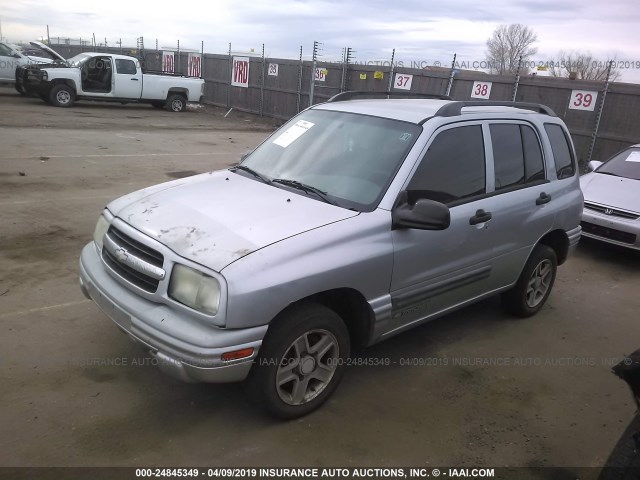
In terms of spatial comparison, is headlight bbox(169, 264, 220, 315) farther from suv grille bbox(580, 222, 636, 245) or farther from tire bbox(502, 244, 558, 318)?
suv grille bbox(580, 222, 636, 245)

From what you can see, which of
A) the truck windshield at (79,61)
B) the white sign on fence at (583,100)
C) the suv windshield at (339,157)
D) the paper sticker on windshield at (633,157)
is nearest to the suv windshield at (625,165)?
the paper sticker on windshield at (633,157)

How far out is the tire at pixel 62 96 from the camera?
59.5 feet

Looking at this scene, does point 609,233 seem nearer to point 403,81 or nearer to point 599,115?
point 599,115

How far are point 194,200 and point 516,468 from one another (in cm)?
255

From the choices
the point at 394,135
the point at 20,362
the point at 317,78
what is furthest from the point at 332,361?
the point at 317,78

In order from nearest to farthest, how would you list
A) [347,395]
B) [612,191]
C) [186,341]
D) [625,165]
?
1. [186,341]
2. [347,395]
3. [612,191]
4. [625,165]

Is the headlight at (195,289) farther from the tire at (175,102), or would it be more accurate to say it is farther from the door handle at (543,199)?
the tire at (175,102)

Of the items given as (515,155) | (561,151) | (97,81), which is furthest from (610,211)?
(97,81)

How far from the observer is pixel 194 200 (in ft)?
11.5

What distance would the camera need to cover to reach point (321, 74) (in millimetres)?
18656

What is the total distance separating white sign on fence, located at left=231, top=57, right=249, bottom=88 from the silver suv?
18455 millimetres

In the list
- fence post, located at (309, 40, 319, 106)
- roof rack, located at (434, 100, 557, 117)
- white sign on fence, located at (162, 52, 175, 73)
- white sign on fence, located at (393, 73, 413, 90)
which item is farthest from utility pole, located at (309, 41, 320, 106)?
roof rack, located at (434, 100, 557, 117)

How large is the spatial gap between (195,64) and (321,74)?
29.9ft

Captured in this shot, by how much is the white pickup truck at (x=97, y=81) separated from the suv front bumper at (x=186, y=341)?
1779 cm
